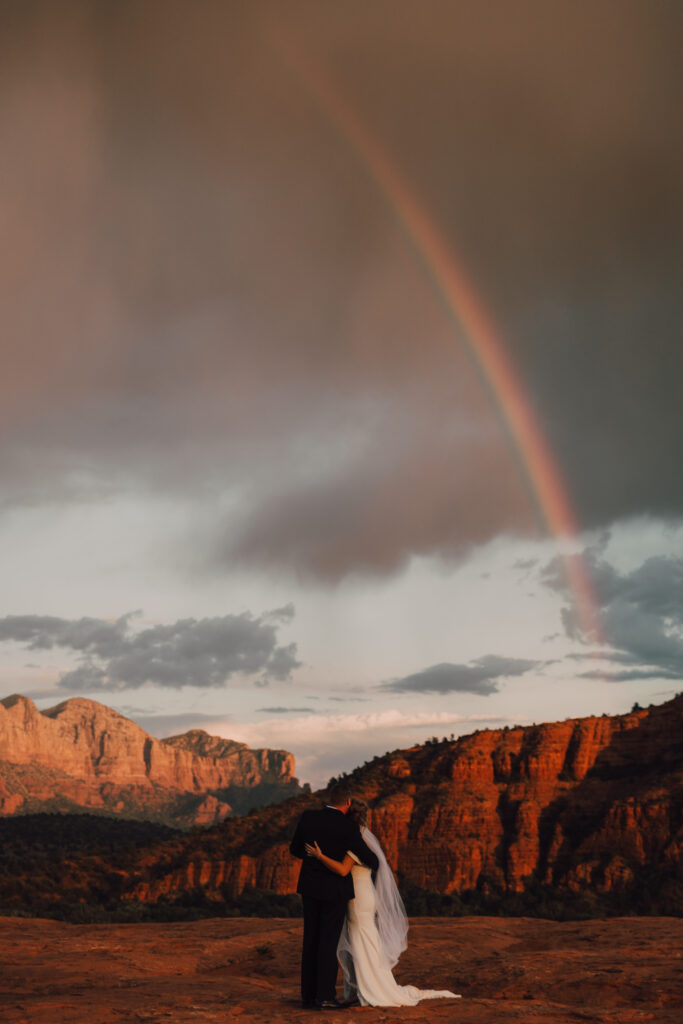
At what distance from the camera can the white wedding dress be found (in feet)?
44.0

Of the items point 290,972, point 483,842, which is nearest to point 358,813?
point 290,972

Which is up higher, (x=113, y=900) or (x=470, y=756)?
(x=470, y=756)

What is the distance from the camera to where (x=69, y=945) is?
2277 cm

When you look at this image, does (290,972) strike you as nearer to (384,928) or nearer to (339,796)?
(384,928)

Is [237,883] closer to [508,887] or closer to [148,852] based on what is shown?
[148,852]

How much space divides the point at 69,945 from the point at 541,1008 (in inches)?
568

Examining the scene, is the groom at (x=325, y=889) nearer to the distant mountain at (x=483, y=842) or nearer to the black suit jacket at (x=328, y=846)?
the black suit jacket at (x=328, y=846)

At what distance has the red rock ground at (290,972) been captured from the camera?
12.4 meters

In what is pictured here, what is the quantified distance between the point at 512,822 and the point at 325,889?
62.2 m

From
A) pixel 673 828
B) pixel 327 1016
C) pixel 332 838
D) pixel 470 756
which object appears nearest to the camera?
pixel 327 1016

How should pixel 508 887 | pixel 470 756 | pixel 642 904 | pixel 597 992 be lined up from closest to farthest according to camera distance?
pixel 597 992 → pixel 642 904 → pixel 508 887 → pixel 470 756

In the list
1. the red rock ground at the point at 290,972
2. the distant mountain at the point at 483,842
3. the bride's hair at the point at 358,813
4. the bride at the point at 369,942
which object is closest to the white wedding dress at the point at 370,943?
the bride at the point at 369,942

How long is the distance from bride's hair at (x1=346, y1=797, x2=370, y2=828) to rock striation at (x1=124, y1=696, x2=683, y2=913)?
51.0m

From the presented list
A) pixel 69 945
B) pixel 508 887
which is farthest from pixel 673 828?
pixel 69 945
